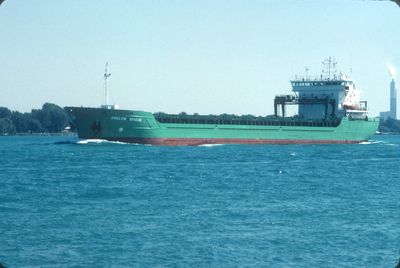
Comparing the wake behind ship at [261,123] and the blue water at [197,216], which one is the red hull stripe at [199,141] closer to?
the wake behind ship at [261,123]

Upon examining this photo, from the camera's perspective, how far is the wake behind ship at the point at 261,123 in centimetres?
5169

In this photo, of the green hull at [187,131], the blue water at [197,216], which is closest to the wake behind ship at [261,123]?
the green hull at [187,131]

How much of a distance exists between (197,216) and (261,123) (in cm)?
4047

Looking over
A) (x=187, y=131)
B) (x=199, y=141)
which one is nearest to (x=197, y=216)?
(x=187, y=131)

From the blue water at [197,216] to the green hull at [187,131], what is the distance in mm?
14201

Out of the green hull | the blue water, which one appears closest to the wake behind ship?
the green hull

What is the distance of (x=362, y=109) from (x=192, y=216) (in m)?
54.4

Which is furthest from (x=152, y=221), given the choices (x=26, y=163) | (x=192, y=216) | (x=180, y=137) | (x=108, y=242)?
(x=180, y=137)

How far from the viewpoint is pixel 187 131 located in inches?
2183

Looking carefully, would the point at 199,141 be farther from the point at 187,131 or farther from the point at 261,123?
the point at 261,123

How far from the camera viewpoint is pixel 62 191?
2662 centimetres

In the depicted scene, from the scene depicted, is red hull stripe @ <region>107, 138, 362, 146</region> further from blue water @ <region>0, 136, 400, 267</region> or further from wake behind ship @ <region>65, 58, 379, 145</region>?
blue water @ <region>0, 136, 400, 267</region>

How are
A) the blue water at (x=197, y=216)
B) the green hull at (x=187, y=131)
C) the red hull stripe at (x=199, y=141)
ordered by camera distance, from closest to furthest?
the blue water at (x=197, y=216)
the green hull at (x=187, y=131)
the red hull stripe at (x=199, y=141)

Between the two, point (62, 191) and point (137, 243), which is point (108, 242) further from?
point (62, 191)
